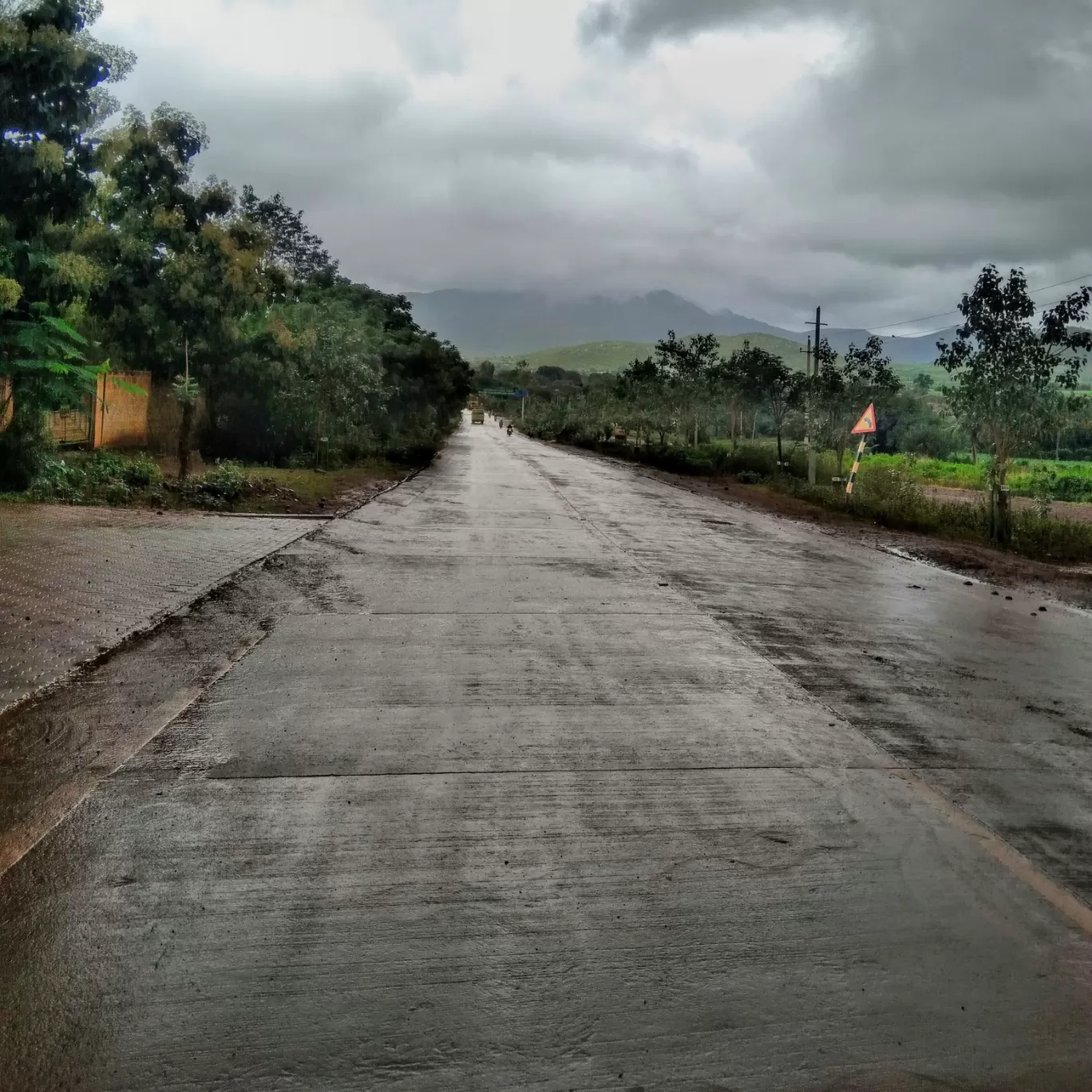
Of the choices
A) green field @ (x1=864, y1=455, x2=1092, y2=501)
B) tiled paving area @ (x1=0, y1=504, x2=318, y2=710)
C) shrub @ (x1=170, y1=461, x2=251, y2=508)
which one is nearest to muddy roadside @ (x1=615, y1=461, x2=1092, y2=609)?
tiled paving area @ (x1=0, y1=504, x2=318, y2=710)

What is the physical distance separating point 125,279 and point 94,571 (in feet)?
28.6

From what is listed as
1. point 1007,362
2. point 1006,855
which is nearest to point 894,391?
point 1007,362

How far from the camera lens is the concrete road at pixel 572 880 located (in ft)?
9.30

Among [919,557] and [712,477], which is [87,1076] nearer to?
[919,557]

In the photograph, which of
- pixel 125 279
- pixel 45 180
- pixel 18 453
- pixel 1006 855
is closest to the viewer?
pixel 1006 855

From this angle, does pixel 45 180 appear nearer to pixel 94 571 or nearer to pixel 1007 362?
pixel 94 571

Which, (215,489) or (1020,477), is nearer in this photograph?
(215,489)

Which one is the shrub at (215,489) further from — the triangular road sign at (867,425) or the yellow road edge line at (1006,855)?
the yellow road edge line at (1006,855)

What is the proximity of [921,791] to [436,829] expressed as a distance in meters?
2.35

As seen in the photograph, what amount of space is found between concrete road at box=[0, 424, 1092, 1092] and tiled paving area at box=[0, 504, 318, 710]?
135 centimetres

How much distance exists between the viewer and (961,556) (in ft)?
50.9

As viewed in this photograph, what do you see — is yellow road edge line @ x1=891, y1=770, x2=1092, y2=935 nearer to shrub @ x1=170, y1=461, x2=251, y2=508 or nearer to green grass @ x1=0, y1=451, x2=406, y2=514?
green grass @ x1=0, y1=451, x2=406, y2=514

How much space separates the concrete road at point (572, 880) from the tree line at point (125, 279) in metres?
9.24

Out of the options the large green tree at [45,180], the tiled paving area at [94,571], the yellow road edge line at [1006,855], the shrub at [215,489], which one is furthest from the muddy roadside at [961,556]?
the large green tree at [45,180]
